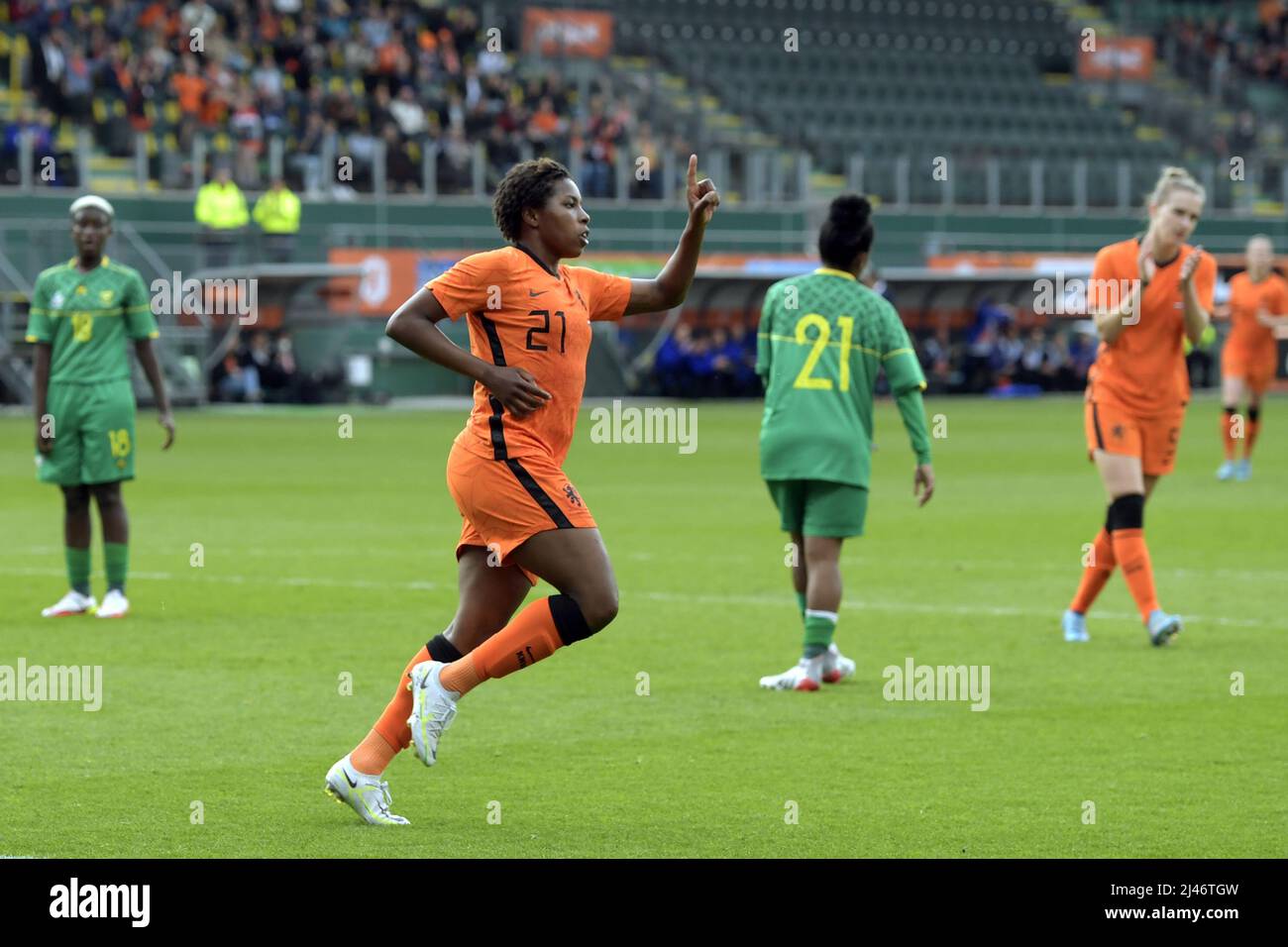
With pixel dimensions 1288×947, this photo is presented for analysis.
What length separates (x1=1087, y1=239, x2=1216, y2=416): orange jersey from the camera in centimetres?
1112

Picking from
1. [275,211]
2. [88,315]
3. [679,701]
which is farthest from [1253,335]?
[275,211]

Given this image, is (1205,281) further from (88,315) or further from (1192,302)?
(88,315)

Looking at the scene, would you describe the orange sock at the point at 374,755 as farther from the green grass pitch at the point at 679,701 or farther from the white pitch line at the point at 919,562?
the white pitch line at the point at 919,562

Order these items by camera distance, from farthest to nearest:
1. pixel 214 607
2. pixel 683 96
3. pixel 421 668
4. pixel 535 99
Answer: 1. pixel 683 96
2. pixel 535 99
3. pixel 214 607
4. pixel 421 668

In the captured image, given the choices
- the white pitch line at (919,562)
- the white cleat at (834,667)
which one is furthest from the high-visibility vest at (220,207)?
the white cleat at (834,667)

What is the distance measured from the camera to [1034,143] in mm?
50344

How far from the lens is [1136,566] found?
36.9 feet

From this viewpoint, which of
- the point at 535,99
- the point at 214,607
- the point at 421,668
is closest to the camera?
the point at 421,668

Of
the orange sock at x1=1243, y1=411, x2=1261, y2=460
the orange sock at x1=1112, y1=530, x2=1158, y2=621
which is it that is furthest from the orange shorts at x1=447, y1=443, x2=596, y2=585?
the orange sock at x1=1243, y1=411, x2=1261, y2=460

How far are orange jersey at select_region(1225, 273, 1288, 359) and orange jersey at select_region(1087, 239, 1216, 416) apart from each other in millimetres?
12533

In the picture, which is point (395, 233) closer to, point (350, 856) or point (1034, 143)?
point (1034, 143)

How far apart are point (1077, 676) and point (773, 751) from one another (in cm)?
243
